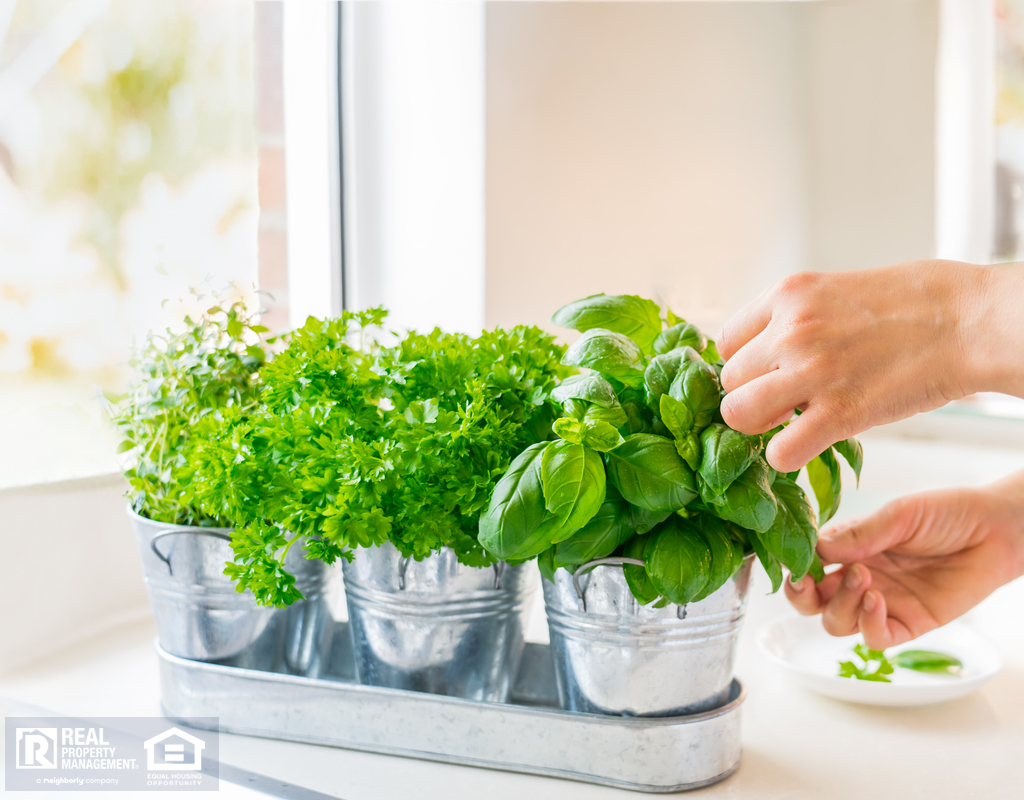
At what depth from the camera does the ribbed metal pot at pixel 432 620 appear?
2.22 feet

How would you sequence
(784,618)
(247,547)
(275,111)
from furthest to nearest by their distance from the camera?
(275,111) < (784,618) < (247,547)

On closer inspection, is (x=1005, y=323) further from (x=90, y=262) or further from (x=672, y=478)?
(x=90, y=262)

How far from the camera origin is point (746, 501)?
21.9 inches

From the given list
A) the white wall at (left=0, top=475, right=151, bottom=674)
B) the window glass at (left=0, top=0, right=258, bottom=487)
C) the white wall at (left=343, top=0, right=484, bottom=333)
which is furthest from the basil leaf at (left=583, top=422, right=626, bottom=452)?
the white wall at (left=343, top=0, right=484, bottom=333)

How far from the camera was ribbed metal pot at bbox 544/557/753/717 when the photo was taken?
0.62 m

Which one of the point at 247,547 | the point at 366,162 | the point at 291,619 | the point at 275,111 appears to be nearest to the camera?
the point at 247,547

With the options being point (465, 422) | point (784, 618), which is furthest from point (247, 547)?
point (784, 618)

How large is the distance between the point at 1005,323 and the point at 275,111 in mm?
1078

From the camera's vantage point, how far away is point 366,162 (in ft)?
4.58

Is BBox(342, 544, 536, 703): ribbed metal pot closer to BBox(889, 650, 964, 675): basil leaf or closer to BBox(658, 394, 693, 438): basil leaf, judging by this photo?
BBox(658, 394, 693, 438): basil leaf

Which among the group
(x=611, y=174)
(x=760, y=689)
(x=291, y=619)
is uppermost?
(x=611, y=174)

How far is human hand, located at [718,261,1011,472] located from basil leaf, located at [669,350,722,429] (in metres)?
0.03

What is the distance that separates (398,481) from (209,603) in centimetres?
24

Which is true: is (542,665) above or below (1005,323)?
below
